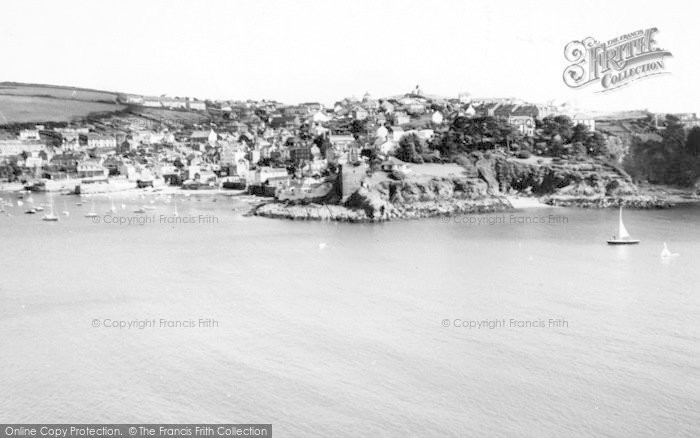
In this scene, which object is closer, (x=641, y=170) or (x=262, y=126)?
(x=641, y=170)

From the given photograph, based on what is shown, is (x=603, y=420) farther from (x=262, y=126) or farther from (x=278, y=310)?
(x=262, y=126)

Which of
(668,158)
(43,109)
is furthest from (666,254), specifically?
(43,109)

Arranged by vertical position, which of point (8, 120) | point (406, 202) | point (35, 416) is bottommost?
point (35, 416)

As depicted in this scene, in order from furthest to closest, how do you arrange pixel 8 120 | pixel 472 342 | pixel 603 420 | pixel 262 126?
pixel 262 126
pixel 8 120
pixel 472 342
pixel 603 420

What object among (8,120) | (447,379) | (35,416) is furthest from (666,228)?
(8,120)

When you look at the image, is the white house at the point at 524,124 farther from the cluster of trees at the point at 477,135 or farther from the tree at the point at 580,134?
the tree at the point at 580,134

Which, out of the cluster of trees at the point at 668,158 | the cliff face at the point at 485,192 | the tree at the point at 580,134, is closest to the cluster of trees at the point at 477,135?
the cliff face at the point at 485,192
